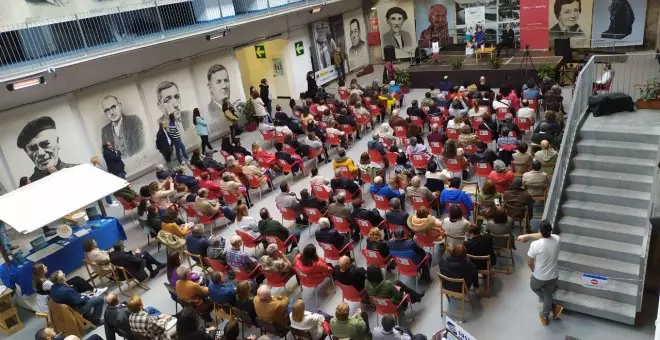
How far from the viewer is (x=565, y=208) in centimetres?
854

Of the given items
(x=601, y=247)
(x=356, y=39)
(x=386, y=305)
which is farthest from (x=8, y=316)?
(x=356, y=39)

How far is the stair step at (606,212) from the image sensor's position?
26.0ft

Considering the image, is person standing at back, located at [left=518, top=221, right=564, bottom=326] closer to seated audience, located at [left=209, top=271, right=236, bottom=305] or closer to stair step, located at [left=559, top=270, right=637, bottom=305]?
stair step, located at [left=559, top=270, right=637, bottom=305]

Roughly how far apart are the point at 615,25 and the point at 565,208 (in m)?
16.3

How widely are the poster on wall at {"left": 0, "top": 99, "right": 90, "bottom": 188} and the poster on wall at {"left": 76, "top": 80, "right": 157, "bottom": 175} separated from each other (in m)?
0.41

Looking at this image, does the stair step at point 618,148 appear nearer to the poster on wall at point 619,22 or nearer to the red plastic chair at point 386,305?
the red plastic chair at point 386,305

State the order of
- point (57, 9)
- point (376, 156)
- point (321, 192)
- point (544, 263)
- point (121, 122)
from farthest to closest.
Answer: point (121, 122) → point (57, 9) → point (376, 156) → point (321, 192) → point (544, 263)

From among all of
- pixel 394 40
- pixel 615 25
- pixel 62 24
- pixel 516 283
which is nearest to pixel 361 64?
pixel 394 40

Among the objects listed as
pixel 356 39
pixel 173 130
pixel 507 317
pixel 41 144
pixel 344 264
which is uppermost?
pixel 356 39

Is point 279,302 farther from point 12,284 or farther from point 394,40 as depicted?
point 394,40

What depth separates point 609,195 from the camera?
328 inches

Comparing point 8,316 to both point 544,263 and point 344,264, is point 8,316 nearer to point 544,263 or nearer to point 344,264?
point 344,264

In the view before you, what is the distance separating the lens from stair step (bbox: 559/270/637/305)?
7227 millimetres

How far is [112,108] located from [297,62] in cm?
912
